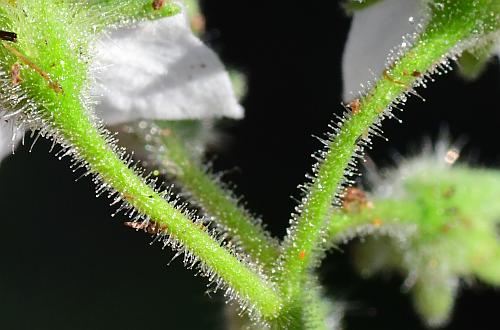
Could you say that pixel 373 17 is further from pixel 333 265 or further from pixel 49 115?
pixel 333 265

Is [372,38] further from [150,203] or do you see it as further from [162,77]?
[150,203]

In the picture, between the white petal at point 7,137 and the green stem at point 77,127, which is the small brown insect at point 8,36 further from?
the white petal at point 7,137

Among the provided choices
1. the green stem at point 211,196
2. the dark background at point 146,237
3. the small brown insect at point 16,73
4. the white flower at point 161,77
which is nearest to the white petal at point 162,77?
the white flower at point 161,77

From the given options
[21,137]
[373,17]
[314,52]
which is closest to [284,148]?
[314,52]

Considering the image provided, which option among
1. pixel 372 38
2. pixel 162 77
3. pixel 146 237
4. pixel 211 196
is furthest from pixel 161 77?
pixel 146 237

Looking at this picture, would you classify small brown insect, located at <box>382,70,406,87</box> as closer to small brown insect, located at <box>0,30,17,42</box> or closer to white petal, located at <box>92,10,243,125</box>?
white petal, located at <box>92,10,243,125</box>

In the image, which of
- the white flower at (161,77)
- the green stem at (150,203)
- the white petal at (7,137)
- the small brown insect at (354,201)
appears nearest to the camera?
the green stem at (150,203)
